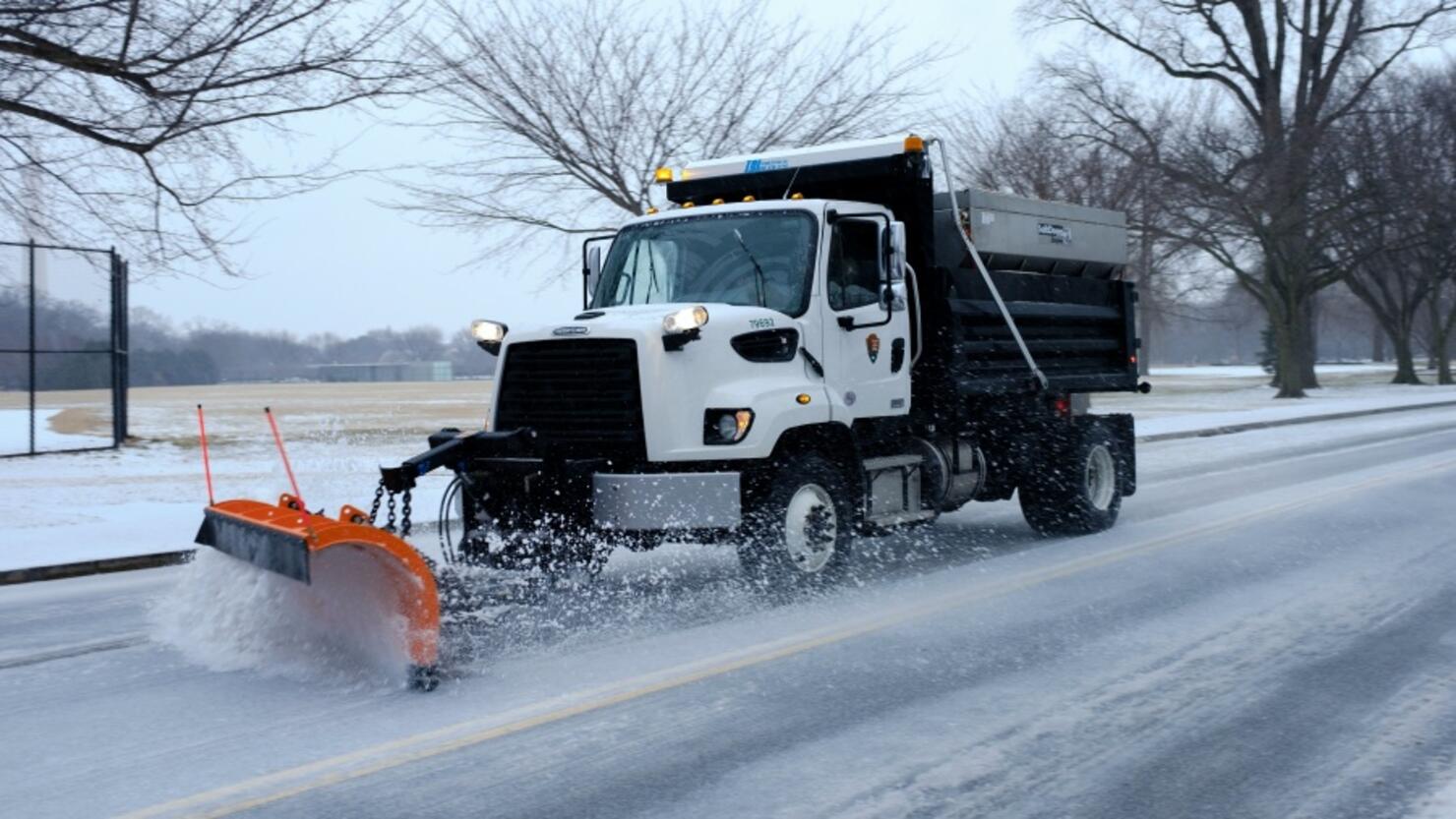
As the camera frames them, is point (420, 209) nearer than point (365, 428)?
Yes

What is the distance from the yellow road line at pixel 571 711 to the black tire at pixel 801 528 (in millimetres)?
760

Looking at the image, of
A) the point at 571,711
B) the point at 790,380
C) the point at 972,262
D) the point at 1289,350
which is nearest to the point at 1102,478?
the point at 972,262

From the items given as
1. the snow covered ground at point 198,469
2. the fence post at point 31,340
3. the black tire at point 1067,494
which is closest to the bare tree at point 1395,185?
the snow covered ground at point 198,469

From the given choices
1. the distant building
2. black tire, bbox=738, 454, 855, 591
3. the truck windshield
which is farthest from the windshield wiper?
the distant building

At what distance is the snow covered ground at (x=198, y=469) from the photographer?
41.4 ft

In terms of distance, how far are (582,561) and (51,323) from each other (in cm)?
1609

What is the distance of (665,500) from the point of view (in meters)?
8.06

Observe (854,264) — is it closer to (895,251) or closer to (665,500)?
(895,251)

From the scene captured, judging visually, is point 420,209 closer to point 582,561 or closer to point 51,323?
point 51,323

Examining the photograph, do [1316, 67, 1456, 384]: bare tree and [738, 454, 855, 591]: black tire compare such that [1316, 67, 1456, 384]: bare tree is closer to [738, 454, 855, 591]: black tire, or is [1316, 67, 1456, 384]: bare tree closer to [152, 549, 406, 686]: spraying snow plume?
[738, 454, 855, 591]: black tire

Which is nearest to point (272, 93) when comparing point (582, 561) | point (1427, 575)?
point (582, 561)

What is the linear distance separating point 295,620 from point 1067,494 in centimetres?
688

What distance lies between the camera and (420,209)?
875 inches

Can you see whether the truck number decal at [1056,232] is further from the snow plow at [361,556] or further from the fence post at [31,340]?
the fence post at [31,340]
